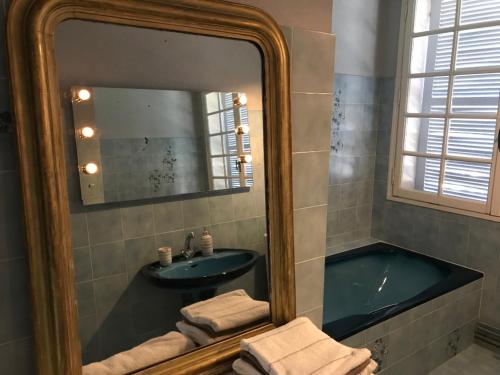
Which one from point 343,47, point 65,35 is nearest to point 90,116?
point 65,35

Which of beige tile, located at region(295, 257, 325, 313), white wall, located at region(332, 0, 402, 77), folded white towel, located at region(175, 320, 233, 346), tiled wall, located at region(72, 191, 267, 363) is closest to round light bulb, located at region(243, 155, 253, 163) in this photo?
tiled wall, located at region(72, 191, 267, 363)

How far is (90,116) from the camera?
2.96 feet

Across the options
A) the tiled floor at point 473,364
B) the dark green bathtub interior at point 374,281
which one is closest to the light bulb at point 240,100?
the dark green bathtub interior at point 374,281

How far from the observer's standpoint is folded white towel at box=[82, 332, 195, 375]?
37.3 inches

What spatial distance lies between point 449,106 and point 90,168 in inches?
97.6

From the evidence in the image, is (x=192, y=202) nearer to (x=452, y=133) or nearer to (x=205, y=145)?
(x=205, y=145)

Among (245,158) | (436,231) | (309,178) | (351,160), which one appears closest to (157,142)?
(245,158)

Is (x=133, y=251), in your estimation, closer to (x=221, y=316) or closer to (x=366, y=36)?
(x=221, y=316)

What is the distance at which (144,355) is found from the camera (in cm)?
101

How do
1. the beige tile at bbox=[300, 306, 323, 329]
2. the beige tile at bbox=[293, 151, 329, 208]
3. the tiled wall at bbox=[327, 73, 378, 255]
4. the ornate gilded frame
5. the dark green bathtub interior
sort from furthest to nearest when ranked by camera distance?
the tiled wall at bbox=[327, 73, 378, 255] → the dark green bathtub interior → the beige tile at bbox=[300, 306, 323, 329] → the beige tile at bbox=[293, 151, 329, 208] → the ornate gilded frame

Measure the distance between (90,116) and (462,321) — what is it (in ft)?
8.28

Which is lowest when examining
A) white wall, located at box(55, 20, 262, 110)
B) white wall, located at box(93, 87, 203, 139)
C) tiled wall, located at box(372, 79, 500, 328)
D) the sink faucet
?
tiled wall, located at box(372, 79, 500, 328)

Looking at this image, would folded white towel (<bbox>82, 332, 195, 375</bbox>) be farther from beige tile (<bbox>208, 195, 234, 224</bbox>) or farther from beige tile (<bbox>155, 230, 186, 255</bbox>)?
beige tile (<bbox>208, 195, 234, 224</bbox>)

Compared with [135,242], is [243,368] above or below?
below
